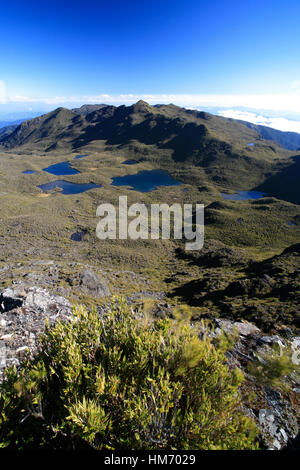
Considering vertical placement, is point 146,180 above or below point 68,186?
above

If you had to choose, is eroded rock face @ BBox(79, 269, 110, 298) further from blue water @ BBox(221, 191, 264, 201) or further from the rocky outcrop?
blue water @ BBox(221, 191, 264, 201)

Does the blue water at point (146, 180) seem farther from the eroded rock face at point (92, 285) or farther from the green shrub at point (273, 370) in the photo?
the green shrub at point (273, 370)

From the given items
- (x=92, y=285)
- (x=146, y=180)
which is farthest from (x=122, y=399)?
(x=146, y=180)

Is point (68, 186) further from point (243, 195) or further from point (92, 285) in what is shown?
point (92, 285)

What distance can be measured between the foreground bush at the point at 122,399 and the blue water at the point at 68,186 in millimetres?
129158

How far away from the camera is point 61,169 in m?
173

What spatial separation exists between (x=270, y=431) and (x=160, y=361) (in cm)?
475

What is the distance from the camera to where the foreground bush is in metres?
5.46

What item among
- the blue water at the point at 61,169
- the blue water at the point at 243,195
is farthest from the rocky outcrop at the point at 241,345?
the blue water at the point at 61,169

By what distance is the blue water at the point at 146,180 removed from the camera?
14602 cm

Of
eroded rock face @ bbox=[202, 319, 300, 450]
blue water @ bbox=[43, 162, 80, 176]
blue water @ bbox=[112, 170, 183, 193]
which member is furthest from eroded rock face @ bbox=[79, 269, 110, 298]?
blue water @ bbox=[43, 162, 80, 176]

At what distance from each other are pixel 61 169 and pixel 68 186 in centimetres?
4797

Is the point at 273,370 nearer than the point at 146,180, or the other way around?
the point at 273,370

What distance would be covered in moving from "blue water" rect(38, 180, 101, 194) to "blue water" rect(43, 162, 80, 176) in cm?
2409
